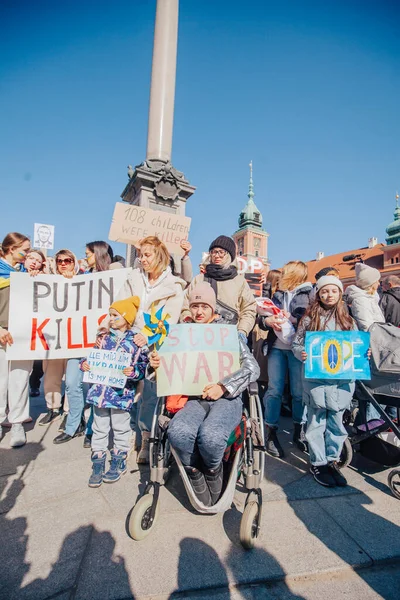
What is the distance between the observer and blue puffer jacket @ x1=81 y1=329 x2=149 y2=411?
268 cm

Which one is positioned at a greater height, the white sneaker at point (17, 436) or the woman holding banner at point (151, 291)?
the woman holding banner at point (151, 291)

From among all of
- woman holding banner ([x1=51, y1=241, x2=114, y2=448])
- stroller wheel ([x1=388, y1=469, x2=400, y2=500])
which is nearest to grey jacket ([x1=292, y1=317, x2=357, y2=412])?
stroller wheel ([x1=388, y1=469, x2=400, y2=500])

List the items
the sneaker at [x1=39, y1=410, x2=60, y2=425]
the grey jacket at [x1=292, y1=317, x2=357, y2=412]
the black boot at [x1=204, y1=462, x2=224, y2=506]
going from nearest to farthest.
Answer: the black boot at [x1=204, y1=462, x2=224, y2=506], the grey jacket at [x1=292, y1=317, x2=357, y2=412], the sneaker at [x1=39, y1=410, x2=60, y2=425]

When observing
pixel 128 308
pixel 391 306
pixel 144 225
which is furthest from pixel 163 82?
pixel 128 308

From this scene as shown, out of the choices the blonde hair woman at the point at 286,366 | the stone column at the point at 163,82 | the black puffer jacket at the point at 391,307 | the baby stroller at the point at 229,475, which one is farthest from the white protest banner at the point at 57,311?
the stone column at the point at 163,82

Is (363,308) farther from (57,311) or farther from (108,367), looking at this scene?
(57,311)

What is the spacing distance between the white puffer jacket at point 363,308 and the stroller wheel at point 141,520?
2.62 meters

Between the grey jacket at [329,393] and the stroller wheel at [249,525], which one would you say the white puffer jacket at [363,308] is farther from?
the stroller wheel at [249,525]

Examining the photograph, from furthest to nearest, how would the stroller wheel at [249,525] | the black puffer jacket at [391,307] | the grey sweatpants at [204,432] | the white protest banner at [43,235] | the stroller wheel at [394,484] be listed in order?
the white protest banner at [43,235] → the black puffer jacket at [391,307] → the stroller wheel at [394,484] → the grey sweatpants at [204,432] → the stroller wheel at [249,525]

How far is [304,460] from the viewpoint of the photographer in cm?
334

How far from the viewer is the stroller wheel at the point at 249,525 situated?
192cm

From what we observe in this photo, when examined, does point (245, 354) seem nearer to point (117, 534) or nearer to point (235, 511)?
point (235, 511)

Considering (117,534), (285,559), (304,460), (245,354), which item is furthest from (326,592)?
(304,460)

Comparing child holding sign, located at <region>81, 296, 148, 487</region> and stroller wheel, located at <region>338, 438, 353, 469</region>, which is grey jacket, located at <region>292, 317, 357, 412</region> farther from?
child holding sign, located at <region>81, 296, 148, 487</region>
